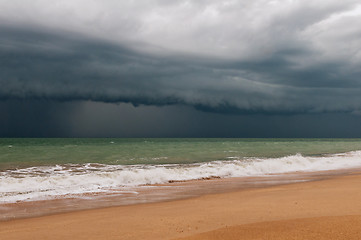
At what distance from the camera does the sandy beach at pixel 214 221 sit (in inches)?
239

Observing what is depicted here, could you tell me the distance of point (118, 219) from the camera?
7.94m

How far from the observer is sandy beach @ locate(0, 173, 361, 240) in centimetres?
607

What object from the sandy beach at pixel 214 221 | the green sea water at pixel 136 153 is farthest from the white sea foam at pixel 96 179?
the green sea water at pixel 136 153

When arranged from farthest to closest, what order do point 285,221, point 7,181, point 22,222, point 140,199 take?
point 7,181 < point 140,199 < point 22,222 < point 285,221

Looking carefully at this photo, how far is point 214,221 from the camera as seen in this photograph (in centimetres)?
717

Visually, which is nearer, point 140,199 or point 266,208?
point 266,208

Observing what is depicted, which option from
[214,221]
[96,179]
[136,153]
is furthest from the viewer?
[136,153]

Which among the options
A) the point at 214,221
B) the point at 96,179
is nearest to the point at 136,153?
the point at 96,179

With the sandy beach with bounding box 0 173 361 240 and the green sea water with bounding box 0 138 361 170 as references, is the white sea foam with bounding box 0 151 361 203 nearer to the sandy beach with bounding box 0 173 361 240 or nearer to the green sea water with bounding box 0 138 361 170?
the sandy beach with bounding box 0 173 361 240

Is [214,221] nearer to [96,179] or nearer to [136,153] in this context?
[96,179]

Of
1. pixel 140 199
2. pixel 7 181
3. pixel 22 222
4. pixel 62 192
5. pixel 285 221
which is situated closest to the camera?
pixel 285 221

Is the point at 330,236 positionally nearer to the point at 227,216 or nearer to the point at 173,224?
the point at 227,216

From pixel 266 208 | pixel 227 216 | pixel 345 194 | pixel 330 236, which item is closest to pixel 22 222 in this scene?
pixel 227 216

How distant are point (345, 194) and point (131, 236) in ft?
23.6
